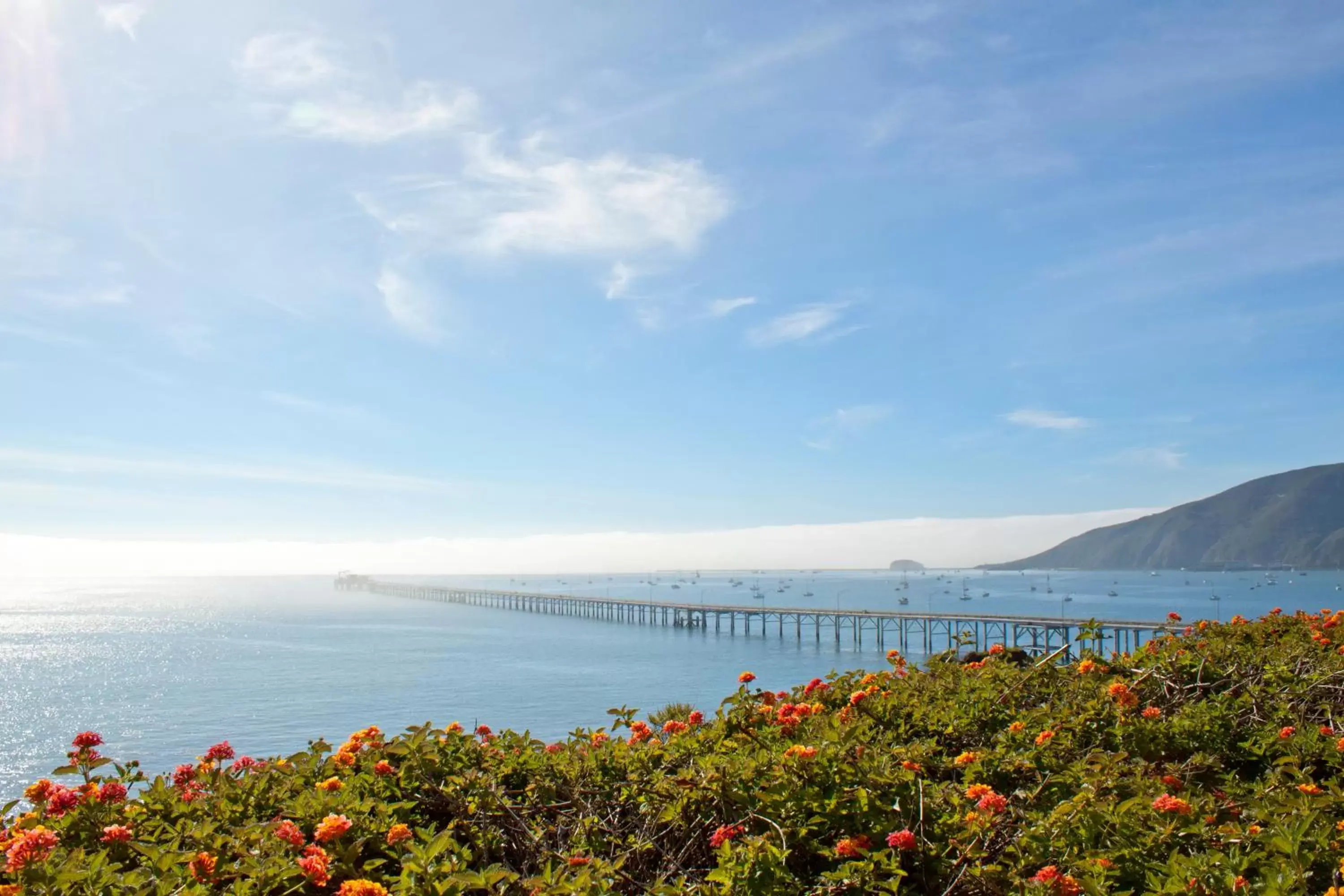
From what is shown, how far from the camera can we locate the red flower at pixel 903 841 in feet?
7.80

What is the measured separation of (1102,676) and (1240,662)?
810 millimetres

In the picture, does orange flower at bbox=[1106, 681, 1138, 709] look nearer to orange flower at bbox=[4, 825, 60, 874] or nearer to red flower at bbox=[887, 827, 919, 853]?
red flower at bbox=[887, 827, 919, 853]

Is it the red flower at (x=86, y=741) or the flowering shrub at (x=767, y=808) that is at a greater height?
the red flower at (x=86, y=741)

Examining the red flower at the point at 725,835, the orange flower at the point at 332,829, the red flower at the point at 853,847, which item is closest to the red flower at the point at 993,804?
the red flower at the point at 853,847

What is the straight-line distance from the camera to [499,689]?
43.6 meters

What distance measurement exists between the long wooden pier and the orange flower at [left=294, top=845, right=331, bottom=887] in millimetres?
23233

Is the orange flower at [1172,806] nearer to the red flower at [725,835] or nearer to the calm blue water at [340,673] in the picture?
the red flower at [725,835]

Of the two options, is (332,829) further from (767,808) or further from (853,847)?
(853,847)

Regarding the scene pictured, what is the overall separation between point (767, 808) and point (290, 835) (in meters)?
1.47

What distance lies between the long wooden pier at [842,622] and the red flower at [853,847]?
22386mm

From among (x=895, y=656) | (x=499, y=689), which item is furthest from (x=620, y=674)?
(x=895, y=656)

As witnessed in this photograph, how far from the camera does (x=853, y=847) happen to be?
7.94 ft

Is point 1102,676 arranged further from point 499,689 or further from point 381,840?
point 499,689

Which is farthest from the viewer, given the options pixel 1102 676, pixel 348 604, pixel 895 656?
pixel 348 604
